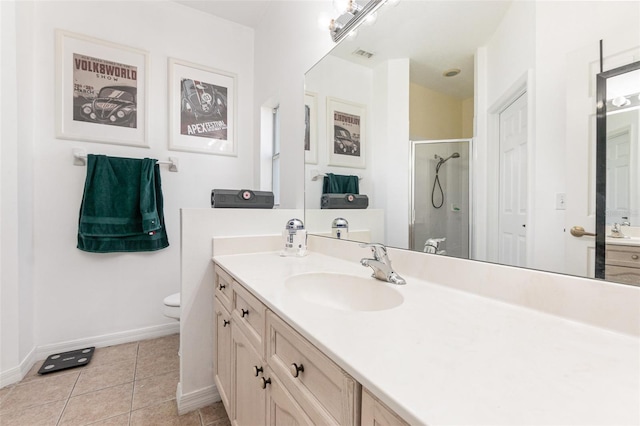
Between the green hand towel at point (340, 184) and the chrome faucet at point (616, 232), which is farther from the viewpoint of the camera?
the green hand towel at point (340, 184)

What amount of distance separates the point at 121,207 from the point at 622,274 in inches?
101

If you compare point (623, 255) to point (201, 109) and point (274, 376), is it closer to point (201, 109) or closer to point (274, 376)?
point (274, 376)

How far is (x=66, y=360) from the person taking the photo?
182 centimetres

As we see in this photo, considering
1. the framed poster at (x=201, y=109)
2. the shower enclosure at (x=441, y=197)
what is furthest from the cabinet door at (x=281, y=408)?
the framed poster at (x=201, y=109)

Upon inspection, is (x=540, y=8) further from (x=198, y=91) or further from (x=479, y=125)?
(x=198, y=91)

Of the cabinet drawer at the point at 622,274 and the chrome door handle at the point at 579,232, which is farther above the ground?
the chrome door handle at the point at 579,232

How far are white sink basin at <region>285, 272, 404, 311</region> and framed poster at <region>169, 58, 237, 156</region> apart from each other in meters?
1.77

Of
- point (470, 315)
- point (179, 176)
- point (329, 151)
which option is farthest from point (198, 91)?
point (470, 315)

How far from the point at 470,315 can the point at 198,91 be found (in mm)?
2511

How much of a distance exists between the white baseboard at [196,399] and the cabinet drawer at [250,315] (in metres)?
0.64

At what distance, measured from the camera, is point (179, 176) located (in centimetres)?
229

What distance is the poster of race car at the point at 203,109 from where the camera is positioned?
2.29 m

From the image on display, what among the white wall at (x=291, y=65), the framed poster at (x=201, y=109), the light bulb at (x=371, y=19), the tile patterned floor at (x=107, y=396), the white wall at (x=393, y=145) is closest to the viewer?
the white wall at (x=393, y=145)

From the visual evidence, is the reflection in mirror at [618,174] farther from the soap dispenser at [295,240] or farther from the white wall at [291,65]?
the white wall at [291,65]
